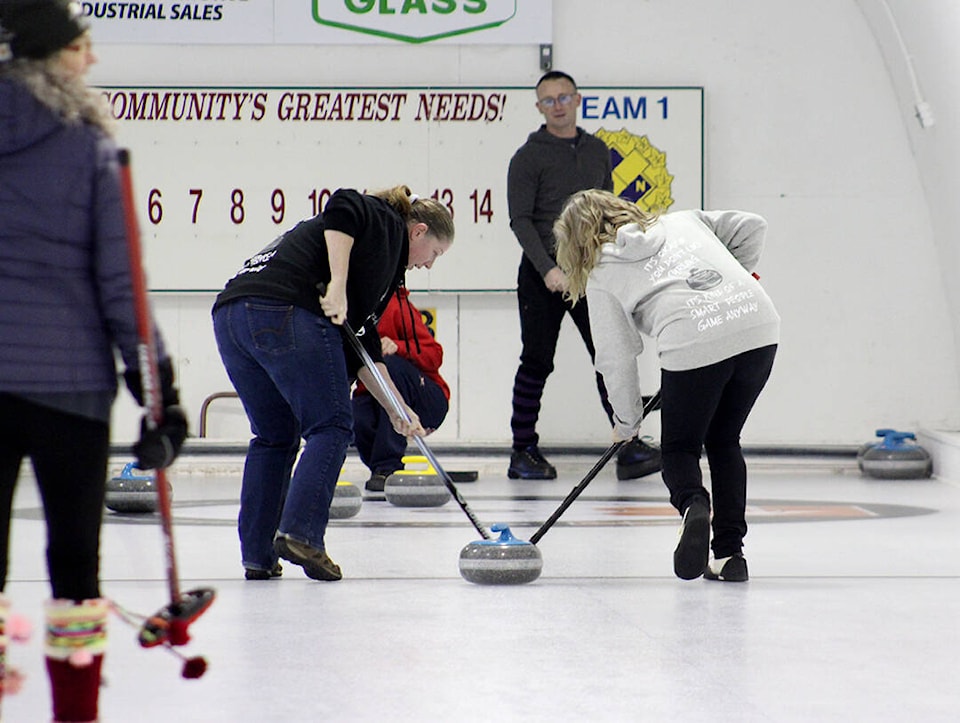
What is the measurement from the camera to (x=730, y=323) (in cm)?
375

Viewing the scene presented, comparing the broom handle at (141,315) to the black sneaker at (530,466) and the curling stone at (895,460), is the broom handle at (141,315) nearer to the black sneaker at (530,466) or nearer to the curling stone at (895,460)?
the black sneaker at (530,466)

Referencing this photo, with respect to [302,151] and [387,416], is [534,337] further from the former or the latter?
[302,151]

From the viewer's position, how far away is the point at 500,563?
150 inches

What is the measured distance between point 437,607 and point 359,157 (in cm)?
413

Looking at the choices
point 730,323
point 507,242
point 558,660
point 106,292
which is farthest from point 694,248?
point 507,242

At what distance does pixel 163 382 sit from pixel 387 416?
4.04m

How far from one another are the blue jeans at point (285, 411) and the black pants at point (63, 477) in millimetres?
1572

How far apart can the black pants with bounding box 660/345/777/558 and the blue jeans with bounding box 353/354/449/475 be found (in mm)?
2271

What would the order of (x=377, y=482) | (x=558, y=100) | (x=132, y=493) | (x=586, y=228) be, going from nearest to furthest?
1. (x=586, y=228)
2. (x=132, y=493)
3. (x=377, y=482)
4. (x=558, y=100)

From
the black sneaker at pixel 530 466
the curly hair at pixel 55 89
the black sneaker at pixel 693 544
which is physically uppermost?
the curly hair at pixel 55 89

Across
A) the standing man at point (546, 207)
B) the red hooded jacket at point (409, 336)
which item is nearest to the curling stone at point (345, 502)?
the red hooded jacket at point (409, 336)

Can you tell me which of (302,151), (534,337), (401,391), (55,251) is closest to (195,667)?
(55,251)

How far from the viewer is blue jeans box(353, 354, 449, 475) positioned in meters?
6.12

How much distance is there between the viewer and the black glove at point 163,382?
214 cm
